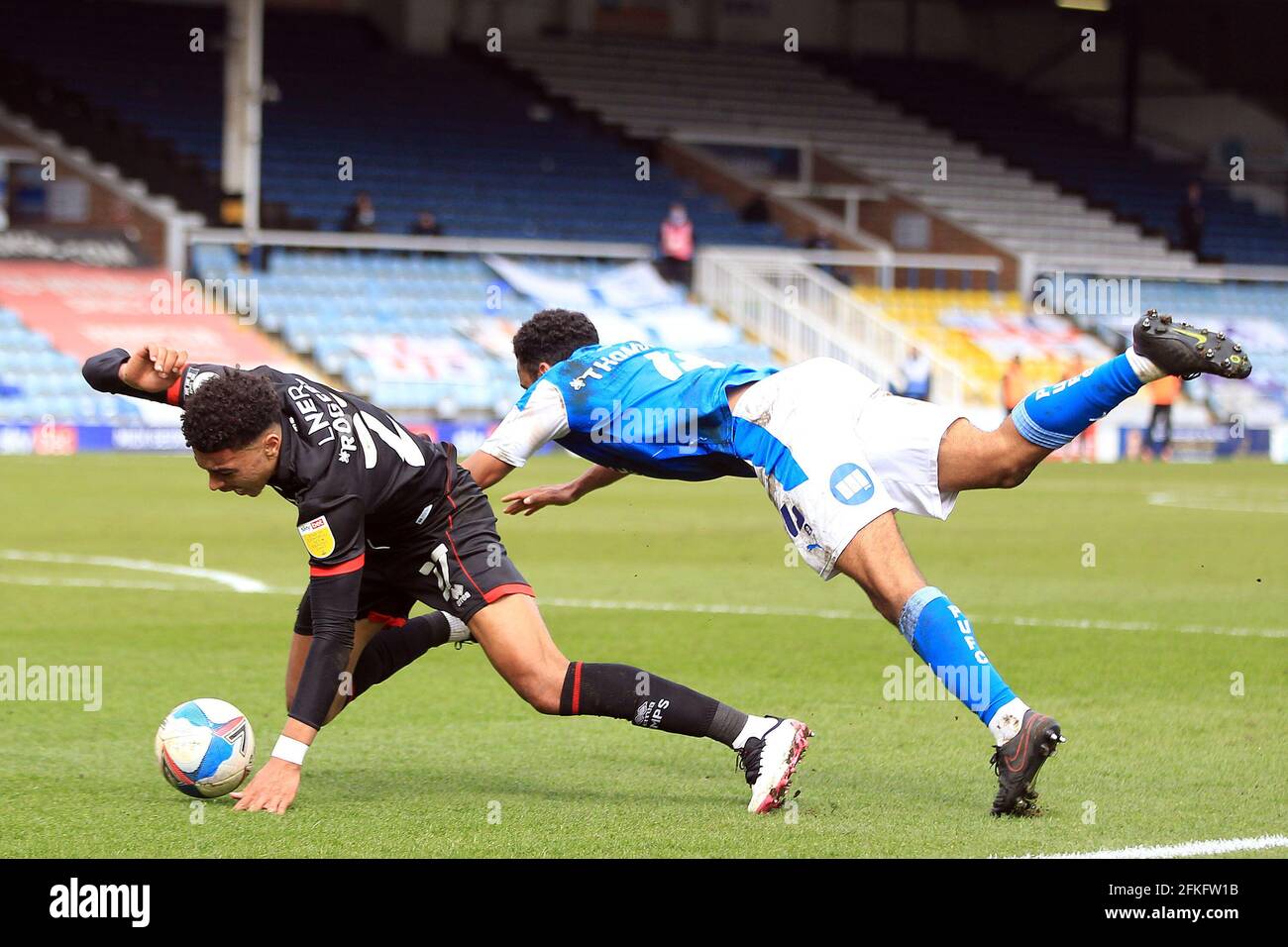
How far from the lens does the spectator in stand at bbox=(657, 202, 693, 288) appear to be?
32750 mm

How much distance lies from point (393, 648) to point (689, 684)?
2.32m

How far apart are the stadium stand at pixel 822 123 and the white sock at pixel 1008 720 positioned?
33.3m

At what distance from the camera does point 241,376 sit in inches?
225

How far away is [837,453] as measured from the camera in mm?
6145

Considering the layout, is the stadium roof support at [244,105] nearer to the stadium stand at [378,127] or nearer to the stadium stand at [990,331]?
the stadium stand at [378,127]

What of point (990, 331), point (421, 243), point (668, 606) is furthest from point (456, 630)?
point (990, 331)

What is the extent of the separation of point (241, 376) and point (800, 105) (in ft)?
118

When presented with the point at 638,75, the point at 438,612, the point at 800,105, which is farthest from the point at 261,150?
the point at 438,612

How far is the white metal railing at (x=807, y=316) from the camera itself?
32500 mm

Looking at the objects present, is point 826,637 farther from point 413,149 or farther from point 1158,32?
point 1158,32

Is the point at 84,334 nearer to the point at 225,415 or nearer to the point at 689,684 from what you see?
the point at 689,684

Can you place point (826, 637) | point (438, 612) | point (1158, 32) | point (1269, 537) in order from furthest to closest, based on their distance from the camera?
point (1158, 32), point (1269, 537), point (826, 637), point (438, 612)

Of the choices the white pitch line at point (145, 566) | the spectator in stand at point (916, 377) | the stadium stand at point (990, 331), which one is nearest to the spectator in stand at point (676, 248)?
the stadium stand at point (990, 331)

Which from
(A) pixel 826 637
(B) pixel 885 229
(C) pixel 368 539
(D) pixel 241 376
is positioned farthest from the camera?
(B) pixel 885 229
